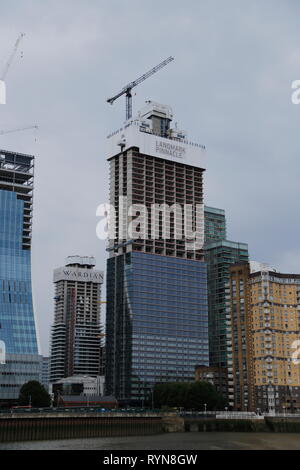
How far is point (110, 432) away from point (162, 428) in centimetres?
2279

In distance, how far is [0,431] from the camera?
153250mm

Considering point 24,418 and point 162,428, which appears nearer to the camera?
point 24,418

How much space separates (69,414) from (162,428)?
3367cm
